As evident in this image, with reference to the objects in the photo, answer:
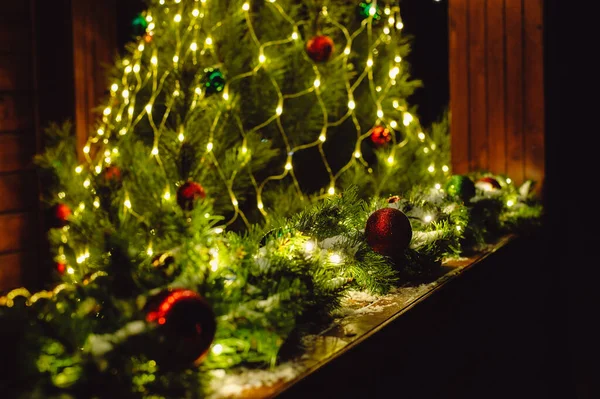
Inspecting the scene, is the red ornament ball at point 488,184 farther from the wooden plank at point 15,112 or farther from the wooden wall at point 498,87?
the wooden plank at point 15,112

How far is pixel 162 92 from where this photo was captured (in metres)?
2.92

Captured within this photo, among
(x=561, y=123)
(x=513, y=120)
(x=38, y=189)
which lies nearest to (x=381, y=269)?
(x=513, y=120)

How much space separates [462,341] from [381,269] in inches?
21.2

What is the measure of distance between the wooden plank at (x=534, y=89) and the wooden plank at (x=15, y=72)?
2419 mm

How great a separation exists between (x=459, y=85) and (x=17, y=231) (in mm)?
2310

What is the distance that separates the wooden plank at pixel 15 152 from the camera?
3074mm

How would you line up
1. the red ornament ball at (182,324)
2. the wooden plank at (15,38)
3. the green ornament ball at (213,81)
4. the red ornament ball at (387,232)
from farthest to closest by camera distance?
the wooden plank at (15,38)
the green ornament ball at (213,81)
the red ornament ball at (387,232)
the red ornament ball at (182,324)

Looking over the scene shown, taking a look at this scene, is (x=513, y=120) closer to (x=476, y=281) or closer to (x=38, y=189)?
(x=476, y=281)

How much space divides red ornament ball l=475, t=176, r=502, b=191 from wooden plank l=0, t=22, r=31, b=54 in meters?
2.33

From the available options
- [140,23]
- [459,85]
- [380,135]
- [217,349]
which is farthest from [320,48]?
[217,349]

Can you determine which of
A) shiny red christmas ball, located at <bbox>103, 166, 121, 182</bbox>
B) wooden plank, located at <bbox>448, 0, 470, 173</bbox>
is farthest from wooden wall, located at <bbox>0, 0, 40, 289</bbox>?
wooden plank, located at <bbox>448, 0, 470, 173</bbox>

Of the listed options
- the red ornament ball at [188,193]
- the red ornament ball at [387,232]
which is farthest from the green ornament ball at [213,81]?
the red ornament ball at [387,232]

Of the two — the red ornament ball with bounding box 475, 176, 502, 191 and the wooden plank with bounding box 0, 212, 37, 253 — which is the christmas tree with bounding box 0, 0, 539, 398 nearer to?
the red ornament ball with bounding box 475, 176, 502, 191

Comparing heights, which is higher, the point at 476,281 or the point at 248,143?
the point at 248,143
